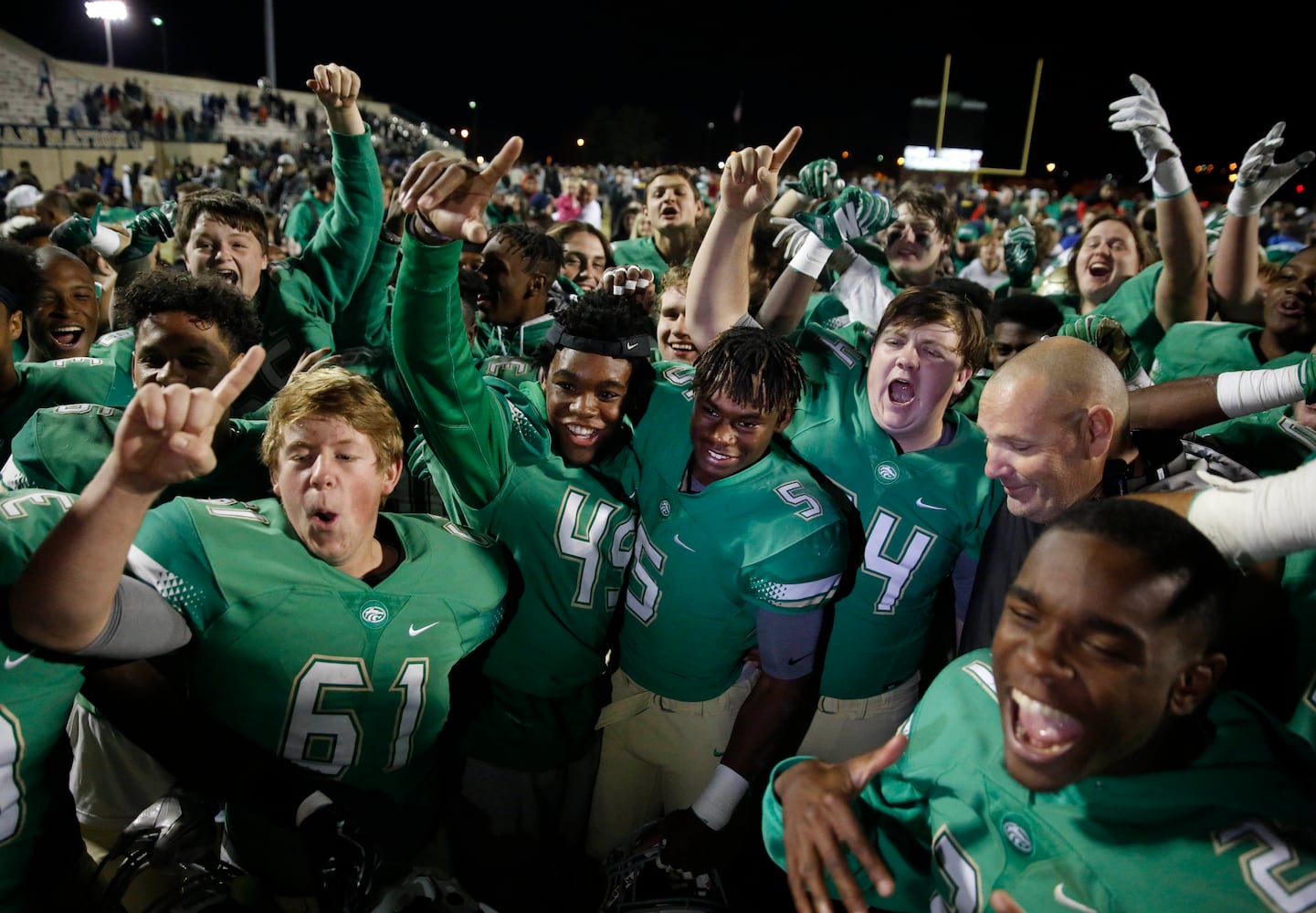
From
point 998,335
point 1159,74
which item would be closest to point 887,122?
point 1159,74

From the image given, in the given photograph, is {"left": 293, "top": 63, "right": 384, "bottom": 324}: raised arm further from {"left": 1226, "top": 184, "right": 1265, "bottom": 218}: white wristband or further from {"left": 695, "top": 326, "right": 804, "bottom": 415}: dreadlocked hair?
{"left": 1226, "top": 184, "right": 1265, "bottom": 218}: white wristband

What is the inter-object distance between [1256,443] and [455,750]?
283 cm

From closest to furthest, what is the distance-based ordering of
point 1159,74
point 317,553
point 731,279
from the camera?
point 317,553, point 731,279, point 1159,74

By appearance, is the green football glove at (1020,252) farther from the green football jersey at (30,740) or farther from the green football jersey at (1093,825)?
the green football jersey at (30,740)

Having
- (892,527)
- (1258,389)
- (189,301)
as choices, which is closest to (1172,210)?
(1258,389)

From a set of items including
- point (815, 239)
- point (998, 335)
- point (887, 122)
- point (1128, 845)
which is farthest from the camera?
point (887, 122)

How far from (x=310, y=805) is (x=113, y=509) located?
87 cm

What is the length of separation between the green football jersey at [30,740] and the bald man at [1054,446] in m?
2.38

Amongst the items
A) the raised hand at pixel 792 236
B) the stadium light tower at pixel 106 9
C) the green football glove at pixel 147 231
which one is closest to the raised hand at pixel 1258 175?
the raised hand at pixel 792 236

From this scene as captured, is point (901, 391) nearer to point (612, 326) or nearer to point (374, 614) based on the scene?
point (612, 326)

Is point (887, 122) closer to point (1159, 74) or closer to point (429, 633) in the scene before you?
point (1159, 74)

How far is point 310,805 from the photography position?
1.88 m

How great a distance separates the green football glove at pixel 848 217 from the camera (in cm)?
353

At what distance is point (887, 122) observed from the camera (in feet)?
171
